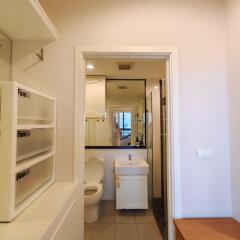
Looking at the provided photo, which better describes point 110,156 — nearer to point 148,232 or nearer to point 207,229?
point 148,232

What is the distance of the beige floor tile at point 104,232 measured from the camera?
8.55ft

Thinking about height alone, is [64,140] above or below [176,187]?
above

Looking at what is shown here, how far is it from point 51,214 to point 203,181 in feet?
4.32

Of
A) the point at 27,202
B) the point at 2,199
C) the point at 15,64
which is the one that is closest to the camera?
the point at 2,199

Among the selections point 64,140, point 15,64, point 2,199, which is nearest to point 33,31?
point 15,64

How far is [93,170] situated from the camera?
11.5 ft

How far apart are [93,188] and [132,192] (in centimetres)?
61

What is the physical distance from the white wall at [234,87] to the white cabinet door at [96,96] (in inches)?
89.6

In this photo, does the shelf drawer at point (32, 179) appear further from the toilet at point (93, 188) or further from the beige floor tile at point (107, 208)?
the beige floor tile at point (107, 208)

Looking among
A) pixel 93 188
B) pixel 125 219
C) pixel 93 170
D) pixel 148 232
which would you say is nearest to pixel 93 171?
pixel 93 170

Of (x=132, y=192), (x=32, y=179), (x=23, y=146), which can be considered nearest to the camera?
(x=23, y=146)

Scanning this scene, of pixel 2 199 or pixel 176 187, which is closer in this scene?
pixel 2 199

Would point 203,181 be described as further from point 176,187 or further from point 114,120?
point 114,120

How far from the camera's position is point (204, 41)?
189 centimetres
